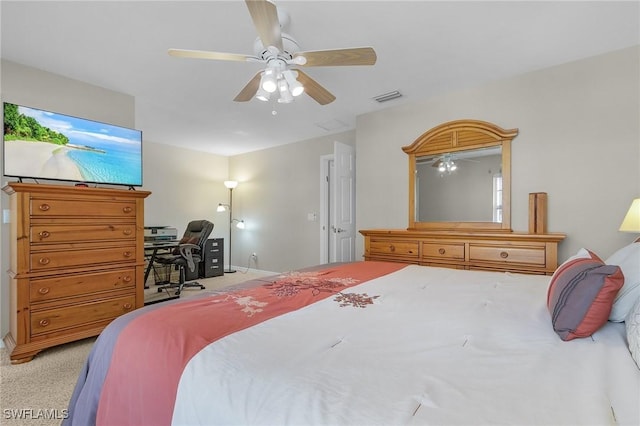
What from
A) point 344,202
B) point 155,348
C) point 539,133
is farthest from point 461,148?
point 155,348

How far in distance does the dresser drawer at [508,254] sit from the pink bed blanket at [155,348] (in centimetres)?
183

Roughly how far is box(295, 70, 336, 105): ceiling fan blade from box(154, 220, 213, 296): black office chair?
9.49 ft

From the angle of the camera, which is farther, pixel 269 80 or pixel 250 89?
pixel 250 89

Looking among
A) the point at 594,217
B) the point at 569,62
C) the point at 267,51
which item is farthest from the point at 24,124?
the point at 594,217

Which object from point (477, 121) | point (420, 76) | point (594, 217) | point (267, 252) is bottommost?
point (267, 252)

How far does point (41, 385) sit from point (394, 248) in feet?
9.92

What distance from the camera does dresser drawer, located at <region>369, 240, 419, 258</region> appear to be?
307cm

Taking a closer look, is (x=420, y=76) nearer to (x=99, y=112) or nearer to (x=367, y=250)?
(x=367, y=250)

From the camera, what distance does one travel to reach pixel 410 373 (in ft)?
2.40

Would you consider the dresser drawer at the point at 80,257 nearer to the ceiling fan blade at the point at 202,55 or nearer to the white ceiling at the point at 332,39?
the white ceiling at the point at 332,39

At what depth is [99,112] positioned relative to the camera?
3.05 meters

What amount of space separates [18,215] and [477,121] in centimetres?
408

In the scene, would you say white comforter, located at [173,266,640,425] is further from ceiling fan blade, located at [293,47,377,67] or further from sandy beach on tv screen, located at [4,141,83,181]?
sandy beach on tv screen, located at [4,141,83,181]

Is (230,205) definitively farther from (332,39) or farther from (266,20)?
(266,20)
